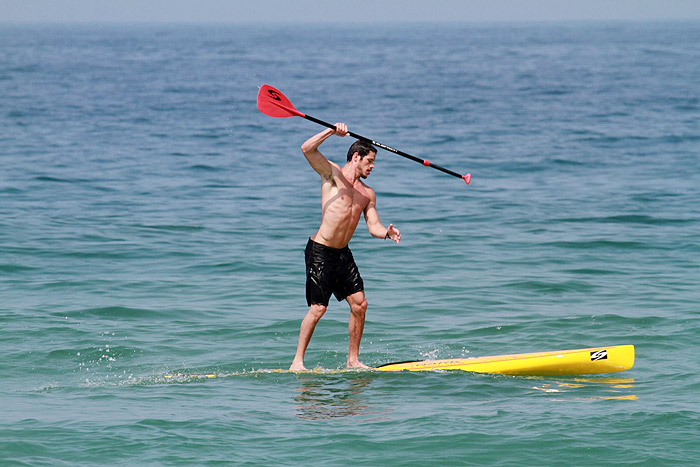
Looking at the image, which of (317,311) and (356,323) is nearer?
(317,311)

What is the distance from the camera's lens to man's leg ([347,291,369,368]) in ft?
32.1

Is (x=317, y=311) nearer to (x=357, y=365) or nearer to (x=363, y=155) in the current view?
(x=357, y=365)

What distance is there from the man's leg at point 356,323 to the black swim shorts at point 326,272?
94mm

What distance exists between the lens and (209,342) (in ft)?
36.2

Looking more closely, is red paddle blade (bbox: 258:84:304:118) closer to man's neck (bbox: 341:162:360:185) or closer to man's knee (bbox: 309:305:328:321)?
man's neck (bbox: 341:162:360:185)

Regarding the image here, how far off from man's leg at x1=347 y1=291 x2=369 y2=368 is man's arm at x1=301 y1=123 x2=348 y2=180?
128cm

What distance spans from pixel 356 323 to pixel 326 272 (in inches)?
25.2

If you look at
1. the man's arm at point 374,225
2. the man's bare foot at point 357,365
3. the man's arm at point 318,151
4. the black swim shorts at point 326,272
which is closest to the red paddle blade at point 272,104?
the man's arm at point 318,151

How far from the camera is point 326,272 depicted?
9625 mm

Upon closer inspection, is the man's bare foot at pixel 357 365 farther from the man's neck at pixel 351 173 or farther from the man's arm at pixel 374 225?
the man's neck at pixel 351 173

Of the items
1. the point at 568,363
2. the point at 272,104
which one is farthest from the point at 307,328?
the point at 568,363

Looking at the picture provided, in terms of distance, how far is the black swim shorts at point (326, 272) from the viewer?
963cm

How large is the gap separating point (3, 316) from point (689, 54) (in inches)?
3151

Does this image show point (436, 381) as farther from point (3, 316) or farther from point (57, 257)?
point (57, 257)
